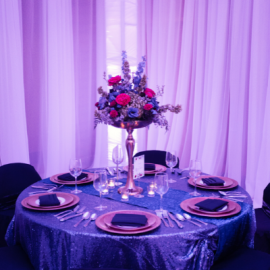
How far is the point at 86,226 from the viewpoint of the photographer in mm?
1323

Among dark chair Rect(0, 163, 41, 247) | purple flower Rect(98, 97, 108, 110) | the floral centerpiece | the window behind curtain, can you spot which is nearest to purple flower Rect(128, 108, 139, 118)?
the floral centerpiece

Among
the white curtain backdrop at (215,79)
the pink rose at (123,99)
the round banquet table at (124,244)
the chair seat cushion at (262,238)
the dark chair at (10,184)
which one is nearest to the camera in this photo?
the round banquet table at (124,244)

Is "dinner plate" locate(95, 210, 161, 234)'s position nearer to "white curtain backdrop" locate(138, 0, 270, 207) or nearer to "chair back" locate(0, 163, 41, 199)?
"chair back" locate(0, 163, 41, 199)

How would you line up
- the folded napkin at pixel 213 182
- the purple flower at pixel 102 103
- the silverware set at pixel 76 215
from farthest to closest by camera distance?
the folded napkin at pixel 213 182
the purple flower at pixel 102 103
the silverware set at pixel 76 215

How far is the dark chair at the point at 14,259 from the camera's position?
146 cm

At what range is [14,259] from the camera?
4.98 feet

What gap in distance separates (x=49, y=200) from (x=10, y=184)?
86 cm

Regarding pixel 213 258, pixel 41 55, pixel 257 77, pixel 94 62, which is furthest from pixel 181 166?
pixel 213 258

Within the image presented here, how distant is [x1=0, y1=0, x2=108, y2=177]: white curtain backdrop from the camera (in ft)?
12.3

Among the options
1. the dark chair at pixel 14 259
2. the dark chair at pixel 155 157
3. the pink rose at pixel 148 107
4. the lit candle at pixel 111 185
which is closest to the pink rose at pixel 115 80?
the pink rose at pixel 148 107

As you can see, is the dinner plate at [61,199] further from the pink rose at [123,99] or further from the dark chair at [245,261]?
the dark chair at [245,261]

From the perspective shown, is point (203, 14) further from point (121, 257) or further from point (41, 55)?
point (121, 257)

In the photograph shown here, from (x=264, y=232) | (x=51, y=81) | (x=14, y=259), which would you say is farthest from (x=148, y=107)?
(x=51, y=81)

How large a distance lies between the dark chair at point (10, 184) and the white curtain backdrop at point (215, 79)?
8.86 ft
